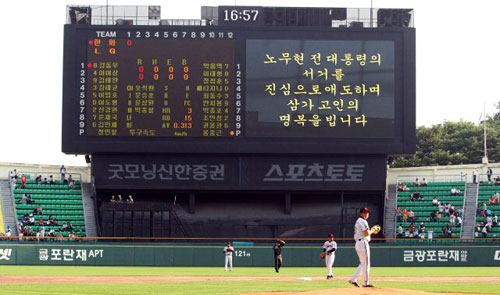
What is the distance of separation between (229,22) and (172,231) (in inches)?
439

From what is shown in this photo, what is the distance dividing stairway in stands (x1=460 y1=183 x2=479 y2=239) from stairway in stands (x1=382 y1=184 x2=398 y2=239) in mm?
3662

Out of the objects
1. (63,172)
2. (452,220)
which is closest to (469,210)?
(452,220)

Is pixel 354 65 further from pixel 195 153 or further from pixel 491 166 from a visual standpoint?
pixel 491 166

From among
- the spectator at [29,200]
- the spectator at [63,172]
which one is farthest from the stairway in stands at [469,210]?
the spectator at [29,200]

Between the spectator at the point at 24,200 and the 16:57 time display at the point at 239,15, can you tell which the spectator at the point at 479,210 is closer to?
the 16:57 time display at the point at 239,15

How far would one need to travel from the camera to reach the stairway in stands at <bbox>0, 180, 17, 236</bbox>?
48509 mm

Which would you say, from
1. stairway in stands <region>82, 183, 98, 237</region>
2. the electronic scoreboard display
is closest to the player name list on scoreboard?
the electronic scoreboard display

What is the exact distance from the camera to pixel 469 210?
164ft

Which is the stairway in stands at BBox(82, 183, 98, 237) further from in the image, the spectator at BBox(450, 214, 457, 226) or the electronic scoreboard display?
the spectator at BBox(450, 214, 457, 226)

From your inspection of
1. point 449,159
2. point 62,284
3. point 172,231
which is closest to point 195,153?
point 172,231

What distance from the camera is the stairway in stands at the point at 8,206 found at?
48509 mm

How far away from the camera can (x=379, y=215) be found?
47375mm

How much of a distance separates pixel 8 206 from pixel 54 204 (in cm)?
244

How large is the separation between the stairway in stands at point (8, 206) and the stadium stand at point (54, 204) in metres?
0.38
